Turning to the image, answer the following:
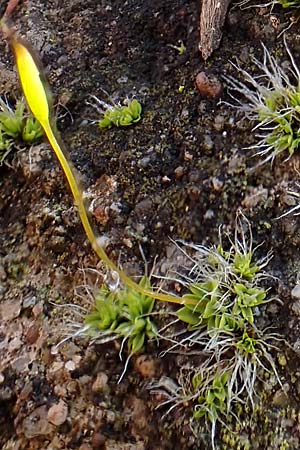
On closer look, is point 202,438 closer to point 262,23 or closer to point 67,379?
point 67,379

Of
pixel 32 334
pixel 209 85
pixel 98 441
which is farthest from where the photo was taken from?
pixel 209 85

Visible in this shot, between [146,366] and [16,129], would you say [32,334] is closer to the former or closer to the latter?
[146,366]

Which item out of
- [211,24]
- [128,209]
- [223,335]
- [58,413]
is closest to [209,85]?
[211,24]

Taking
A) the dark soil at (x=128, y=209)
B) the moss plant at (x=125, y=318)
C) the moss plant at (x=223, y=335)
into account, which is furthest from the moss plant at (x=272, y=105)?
the moss plant at (x=125, y=318)

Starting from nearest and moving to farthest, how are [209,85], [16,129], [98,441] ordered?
[98,441], [209,85], [16,129]

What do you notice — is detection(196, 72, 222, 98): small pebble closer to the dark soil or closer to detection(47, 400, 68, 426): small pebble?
the dark soil

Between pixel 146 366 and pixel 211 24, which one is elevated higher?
pixel 211 24

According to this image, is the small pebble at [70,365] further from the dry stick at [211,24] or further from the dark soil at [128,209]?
the dry stick at [211,24]
